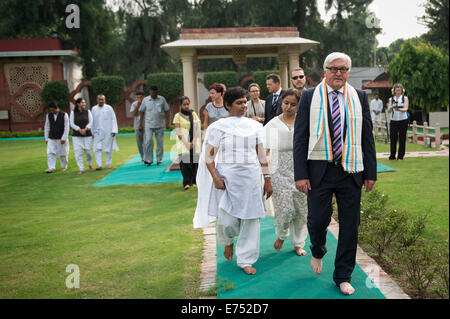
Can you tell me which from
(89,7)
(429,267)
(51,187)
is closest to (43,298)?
(429,267)

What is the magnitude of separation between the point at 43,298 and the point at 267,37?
8.74 m

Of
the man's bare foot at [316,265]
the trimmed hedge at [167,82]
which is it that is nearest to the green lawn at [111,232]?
the man's bare foot at [316,265]

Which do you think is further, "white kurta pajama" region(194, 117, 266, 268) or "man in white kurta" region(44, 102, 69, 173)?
"man in white kurta" region(44, 102, 69, 173)

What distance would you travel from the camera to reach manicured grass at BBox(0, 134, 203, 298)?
157 inches

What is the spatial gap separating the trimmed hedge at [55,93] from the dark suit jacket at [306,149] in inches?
964

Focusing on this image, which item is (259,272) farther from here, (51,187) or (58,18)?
(58,18)

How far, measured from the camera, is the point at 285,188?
4.47 meters

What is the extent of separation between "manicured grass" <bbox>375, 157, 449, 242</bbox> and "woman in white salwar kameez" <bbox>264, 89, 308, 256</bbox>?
4.68ft

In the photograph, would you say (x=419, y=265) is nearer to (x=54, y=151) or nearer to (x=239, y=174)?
(x=239, y=174)

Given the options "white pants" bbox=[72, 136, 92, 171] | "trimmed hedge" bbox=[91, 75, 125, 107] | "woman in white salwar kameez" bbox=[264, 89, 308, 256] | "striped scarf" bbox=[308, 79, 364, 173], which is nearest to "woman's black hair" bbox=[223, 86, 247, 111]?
"woman in white salwar kameez" bbox=[264, 89, 308, 256]

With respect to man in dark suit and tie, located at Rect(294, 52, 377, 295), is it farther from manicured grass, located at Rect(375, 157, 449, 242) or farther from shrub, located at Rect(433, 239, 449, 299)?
manicured grass, located at Rect(375, 157, 449, 242)

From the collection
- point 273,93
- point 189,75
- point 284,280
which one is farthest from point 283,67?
point 284,280

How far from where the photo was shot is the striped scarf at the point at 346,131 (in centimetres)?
350

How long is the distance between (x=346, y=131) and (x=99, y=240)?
130 inches
